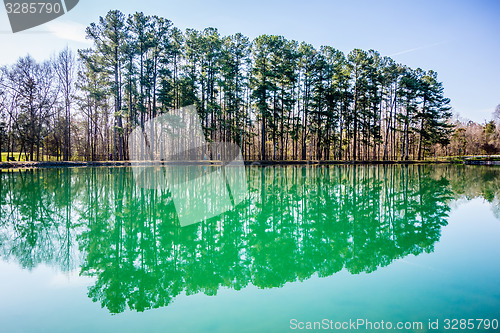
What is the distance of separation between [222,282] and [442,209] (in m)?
7.78

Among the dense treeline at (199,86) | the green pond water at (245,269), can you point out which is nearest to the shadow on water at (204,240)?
the green pond water at (245,269)

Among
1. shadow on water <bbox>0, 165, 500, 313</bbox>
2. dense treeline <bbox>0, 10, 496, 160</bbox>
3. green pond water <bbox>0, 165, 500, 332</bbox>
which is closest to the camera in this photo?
green pond water <bbox>0, 165, 500, 332</bbox>

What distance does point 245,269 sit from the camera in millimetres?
4355

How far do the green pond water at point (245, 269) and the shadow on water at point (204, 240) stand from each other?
0.03 m

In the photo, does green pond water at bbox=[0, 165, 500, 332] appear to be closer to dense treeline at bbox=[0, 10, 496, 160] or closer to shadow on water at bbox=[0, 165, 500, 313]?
shadow on water at bbox=[0, 165, 500, 313]

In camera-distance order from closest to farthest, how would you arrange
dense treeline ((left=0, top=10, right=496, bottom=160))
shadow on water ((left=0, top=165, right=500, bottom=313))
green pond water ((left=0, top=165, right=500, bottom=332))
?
green pond water ((left=0, top=165, right=500, bottom=332)), shadow on water ((left=0, top=165, right=500, bottom=313)), dense treeline ((left=0, top=10, right=496, bottom=160))

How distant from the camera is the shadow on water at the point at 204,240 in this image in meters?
4.06

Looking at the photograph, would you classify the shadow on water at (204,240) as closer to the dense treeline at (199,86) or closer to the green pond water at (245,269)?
the green pond water at (245,269)

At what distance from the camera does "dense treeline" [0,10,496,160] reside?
102 ft

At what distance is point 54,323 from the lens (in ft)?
9.77

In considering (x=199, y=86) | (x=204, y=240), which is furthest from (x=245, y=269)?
(x=199, y=86)

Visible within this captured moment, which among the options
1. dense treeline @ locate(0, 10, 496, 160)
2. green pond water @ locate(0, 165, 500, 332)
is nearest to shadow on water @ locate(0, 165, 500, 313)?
green pond water @ locate(0, 165, 500, 332)

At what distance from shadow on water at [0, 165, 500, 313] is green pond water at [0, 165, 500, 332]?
0.03 metres

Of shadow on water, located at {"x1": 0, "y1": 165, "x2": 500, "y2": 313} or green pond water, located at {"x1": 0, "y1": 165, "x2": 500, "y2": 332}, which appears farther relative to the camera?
shadow on water, located at {"x1": 0, "y1": 165, "x2": 500, "y2": 313}
